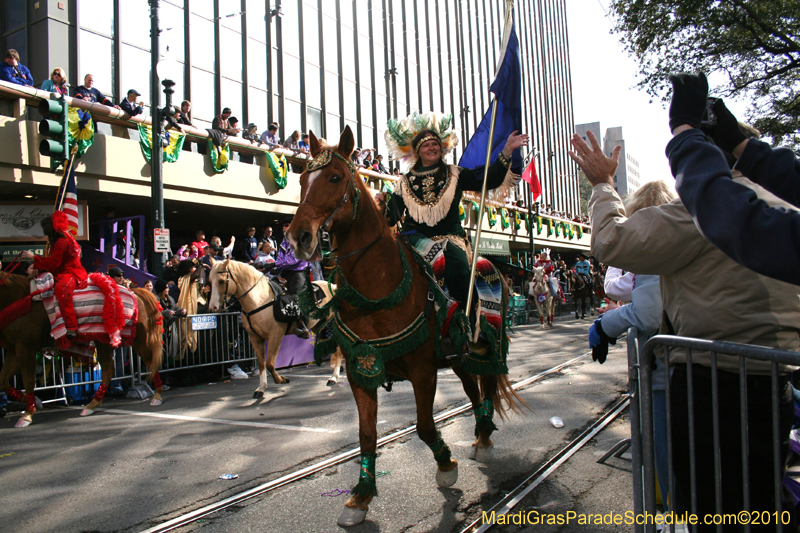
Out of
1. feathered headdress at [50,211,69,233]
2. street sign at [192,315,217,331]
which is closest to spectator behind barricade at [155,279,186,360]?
street sign at [192,315,217,331]

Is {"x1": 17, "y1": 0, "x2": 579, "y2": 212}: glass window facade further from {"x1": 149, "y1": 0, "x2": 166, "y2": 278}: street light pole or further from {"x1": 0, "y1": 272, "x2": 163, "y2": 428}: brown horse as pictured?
{"x1": 0, "y1": 272, "x2": 163, "y2": 428}: brown horse

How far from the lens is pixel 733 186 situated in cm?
154

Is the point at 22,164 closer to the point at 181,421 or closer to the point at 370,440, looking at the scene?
the point at 181,421

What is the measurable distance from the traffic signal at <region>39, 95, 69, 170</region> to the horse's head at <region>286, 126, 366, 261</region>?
28.6ft

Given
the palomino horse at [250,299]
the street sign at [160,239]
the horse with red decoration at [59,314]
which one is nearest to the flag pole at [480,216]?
the palomino horse at [250,299]

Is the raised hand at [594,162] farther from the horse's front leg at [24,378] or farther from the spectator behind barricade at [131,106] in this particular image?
the spectator behind barricade at [131,106]

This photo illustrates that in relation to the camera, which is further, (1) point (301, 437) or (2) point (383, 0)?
(2) point (383, 0)

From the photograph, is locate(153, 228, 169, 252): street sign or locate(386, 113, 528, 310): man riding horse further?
locate(153, 228, 169, 252): street sign

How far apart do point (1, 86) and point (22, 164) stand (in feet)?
4.82

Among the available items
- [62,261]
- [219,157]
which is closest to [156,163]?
[62,261]

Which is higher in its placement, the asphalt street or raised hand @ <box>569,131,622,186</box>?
raised hand @ <box>569,131,622,186</box>

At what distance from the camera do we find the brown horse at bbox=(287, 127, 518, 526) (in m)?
3.53

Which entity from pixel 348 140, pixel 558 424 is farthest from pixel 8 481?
pixel 558 424

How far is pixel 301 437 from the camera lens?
18.0ft
